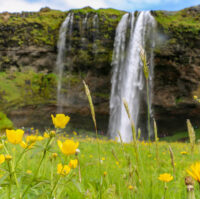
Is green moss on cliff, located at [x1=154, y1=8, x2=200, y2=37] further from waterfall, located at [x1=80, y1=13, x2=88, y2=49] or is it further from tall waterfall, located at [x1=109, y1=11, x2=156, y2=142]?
waterfall, located at [x1=80, y1=13, x2=88, y2=49]

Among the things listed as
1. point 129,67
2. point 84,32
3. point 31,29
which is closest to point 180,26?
point 129,67

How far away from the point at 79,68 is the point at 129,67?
4.58 meters

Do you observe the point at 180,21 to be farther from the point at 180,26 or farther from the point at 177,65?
the point at 177,65

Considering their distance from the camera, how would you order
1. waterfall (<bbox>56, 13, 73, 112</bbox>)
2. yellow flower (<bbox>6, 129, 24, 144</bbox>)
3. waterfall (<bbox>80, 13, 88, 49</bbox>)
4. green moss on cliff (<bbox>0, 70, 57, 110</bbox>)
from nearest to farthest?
yellow flower (<bbox>6, 129, 24, 144</bbox>) < green moss on cliff (<bbox>0, 70, 57, 110</bbox>) < waterfall (<bbox>80, 13, 88, 49</bbox>) < waterfall (<bbox>56, 13, 73, 112</bbox>)

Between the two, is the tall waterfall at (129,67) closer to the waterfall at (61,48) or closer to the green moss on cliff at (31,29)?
the waterfall at (61,48)

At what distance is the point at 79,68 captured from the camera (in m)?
17.2

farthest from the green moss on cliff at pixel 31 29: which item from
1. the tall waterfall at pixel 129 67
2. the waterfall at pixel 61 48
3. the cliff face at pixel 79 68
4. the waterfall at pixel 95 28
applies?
the tall waterfall at pixel 129 67

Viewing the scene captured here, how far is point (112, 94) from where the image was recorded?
51.3 feet

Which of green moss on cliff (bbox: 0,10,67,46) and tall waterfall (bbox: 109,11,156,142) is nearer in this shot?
tall waterfall (bbox: 109,11,156,142)

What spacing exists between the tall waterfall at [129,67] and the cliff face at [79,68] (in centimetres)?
63

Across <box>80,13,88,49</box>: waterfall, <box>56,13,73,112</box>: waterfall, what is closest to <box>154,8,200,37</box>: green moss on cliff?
<box>80,13,88,49</box>: waterfall

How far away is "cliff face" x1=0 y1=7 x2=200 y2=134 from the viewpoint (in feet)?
49.2

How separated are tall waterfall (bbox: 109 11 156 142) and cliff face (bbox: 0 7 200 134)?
2.08 ft

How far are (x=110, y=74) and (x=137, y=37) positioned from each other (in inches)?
133
